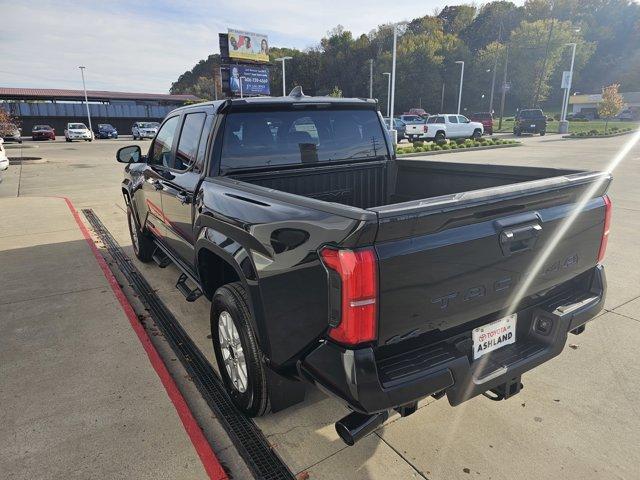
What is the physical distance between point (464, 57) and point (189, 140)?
8057cm

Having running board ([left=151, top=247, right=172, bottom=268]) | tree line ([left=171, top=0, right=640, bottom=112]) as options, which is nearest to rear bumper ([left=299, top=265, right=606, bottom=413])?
running board ([left=151, top=247, right=172, bottom=268])

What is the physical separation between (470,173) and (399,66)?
75952 mm

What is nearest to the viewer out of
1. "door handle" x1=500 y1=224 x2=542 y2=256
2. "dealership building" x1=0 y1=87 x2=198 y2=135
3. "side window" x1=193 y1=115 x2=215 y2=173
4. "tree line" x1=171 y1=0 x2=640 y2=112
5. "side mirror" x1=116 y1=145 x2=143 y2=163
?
"door handle" x1=500 y1=224 x2=542 y2=256

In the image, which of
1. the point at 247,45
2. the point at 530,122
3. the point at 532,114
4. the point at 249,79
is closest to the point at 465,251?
the point at 530,122

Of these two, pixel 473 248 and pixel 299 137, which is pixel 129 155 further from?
pixel 473 248

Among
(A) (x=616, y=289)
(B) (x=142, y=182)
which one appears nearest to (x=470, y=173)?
(A) (x=616, y=289)

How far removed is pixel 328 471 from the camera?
7.59ft

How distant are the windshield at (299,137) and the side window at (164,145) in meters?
1.00

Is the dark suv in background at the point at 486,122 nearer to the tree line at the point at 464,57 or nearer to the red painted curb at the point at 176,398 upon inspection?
the tree line at the point at 464,57

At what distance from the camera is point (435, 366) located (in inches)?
75.4

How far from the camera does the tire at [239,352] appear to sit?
246cm

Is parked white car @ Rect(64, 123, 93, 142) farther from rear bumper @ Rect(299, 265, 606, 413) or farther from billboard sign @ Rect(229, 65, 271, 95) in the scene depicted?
rear bumper @ Rect(299, 265, 606, 413)

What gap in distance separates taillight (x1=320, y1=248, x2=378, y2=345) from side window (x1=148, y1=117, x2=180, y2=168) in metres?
2.63

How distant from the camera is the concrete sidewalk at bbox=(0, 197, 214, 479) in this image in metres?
2.38
